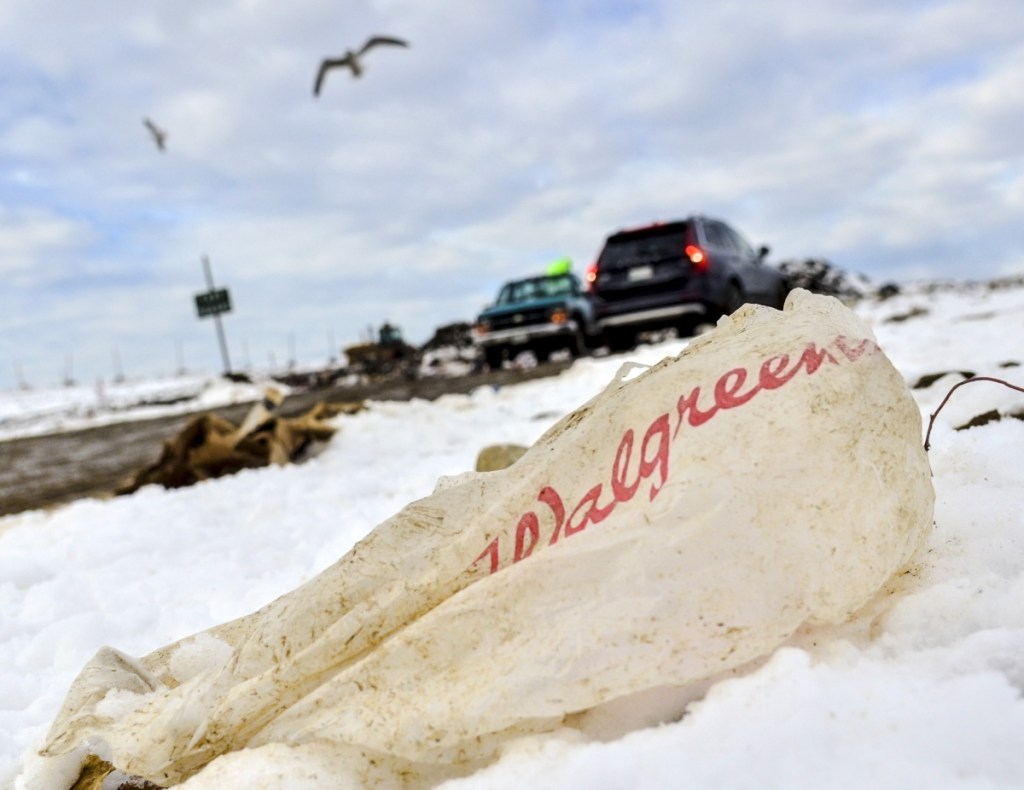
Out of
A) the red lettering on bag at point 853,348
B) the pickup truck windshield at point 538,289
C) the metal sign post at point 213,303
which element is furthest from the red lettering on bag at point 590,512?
the metal sign post at point 213,303

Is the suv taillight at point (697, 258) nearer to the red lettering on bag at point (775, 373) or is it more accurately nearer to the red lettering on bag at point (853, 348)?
the red lettering on bag at point (853, 348)

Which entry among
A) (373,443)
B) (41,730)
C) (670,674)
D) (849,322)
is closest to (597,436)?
(670,674)

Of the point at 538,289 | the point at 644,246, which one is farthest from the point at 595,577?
the point at 538,289

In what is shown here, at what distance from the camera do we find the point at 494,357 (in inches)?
601

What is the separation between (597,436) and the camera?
5.87 feet

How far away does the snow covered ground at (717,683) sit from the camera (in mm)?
1253

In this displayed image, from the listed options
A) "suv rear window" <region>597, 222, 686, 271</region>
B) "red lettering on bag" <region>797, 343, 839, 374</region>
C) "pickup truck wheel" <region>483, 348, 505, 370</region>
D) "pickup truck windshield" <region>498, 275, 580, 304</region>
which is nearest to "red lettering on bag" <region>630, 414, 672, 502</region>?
"red lettering on bag" <region>797, 343, 839, 374</region>

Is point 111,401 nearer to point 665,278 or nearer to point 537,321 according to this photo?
point 537,321

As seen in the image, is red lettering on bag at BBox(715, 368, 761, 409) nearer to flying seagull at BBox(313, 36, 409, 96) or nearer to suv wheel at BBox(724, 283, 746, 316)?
suv wheel at BBox(724, 283, 746, 316)

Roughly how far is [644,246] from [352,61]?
32.7 ft

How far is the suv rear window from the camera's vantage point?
35.4 feet

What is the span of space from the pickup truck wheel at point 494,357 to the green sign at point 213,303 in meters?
21.7

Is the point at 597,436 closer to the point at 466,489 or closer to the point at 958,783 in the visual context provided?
the point at 466,489

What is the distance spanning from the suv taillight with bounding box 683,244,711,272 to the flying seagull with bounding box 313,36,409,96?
9.60 meters
